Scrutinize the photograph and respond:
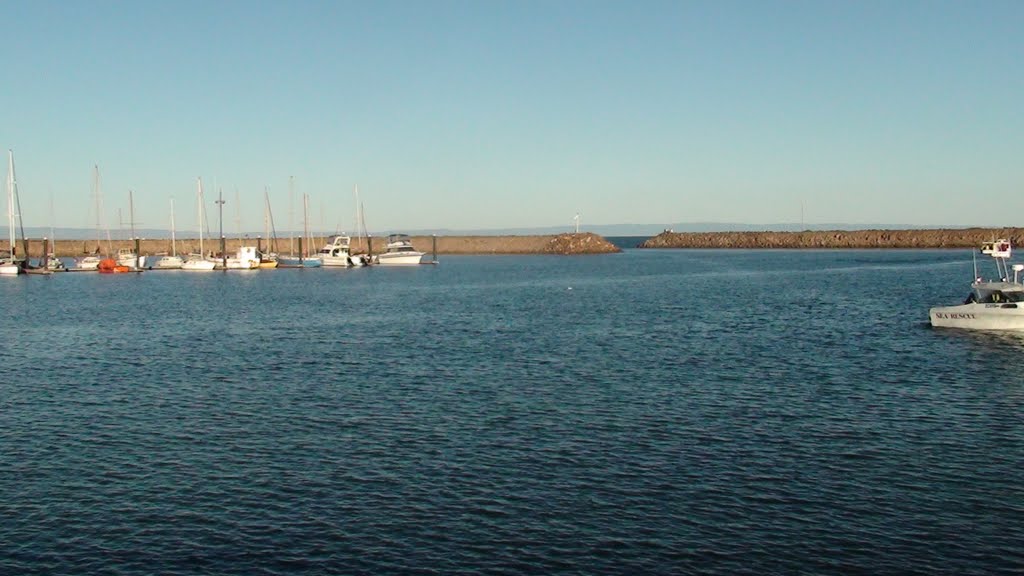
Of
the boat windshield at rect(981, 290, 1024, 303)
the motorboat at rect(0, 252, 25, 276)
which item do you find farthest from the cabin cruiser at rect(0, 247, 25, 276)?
the boat windshield at rect(981, 290, 1024, 303)

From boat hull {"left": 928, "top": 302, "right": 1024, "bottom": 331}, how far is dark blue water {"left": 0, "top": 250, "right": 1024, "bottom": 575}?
149 centimetres

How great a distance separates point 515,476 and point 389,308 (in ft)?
Answer: 189

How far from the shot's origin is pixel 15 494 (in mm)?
24500

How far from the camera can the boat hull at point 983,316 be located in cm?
5659

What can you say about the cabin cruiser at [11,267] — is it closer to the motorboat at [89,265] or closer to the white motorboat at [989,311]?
the motorboat at [89,265]

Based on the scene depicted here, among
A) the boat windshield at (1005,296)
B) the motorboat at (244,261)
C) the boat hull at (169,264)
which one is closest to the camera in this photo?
the boat windshield at (1005,296)

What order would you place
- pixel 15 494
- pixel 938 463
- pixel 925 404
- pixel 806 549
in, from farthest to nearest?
pixel 925 404
pixel 938 463
pixel 15 494
pixel 806 549

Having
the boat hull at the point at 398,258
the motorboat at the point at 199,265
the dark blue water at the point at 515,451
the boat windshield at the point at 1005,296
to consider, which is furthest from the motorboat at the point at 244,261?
the boat windshield at the point at 1005,296

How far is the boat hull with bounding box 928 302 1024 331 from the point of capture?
56.6m

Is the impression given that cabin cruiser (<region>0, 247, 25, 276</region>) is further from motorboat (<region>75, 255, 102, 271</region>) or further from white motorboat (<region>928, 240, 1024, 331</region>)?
white motorboat (<region>928, 240, 1024, 331</region>)

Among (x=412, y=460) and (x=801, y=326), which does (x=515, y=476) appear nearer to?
(x=412, y=460)

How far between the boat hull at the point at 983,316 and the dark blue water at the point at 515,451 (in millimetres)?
1489

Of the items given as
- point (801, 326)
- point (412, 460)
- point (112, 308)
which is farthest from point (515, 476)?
point (112, 308)

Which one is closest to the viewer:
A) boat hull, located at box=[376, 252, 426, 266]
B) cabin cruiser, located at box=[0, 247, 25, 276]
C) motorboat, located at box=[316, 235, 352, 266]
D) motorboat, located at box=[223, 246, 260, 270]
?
cabin cruiser, located at box=[0, 247, 25, 276]
